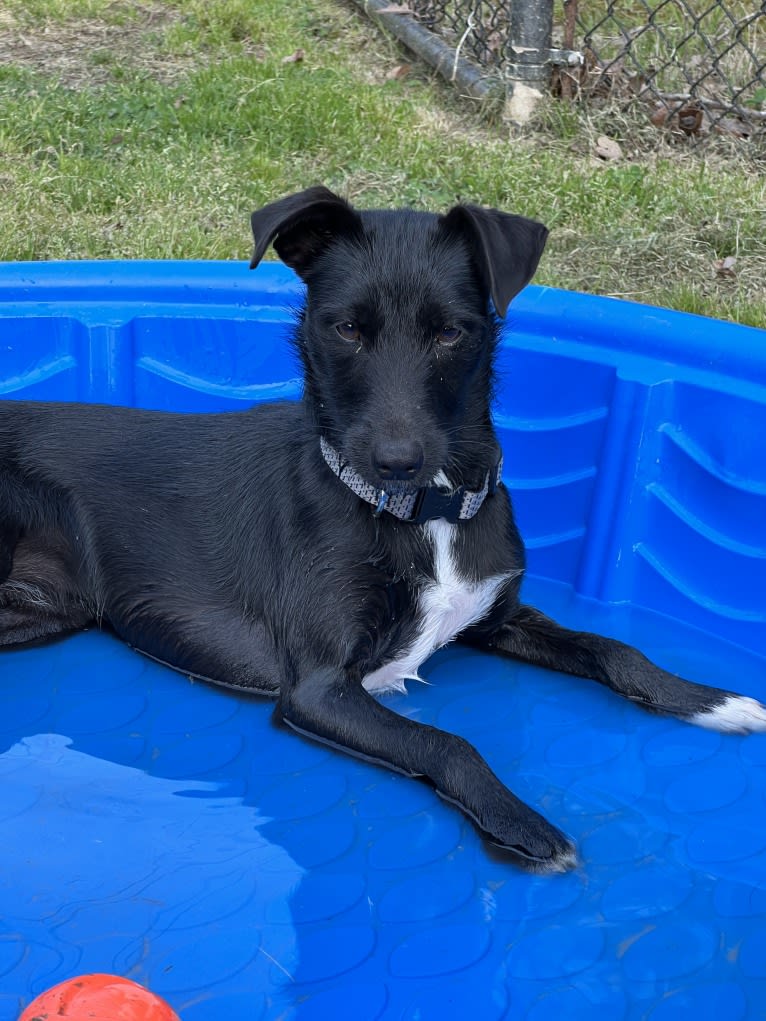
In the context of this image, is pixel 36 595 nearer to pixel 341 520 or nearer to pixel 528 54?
pixel 341 520

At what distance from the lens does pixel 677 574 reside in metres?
3.51

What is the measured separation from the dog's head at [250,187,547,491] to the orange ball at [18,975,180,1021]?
Answer: 1120mm

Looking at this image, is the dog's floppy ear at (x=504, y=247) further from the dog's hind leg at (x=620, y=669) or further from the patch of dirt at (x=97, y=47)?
the patch of dirt at (x=97, y=47)

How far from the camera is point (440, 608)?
295 centimetres

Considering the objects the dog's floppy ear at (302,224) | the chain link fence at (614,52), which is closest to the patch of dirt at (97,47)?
the chain link fence at (614,52)

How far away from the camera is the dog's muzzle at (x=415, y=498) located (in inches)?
111

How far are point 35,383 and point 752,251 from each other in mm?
2682

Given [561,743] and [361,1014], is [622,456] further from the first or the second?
[361,1014]

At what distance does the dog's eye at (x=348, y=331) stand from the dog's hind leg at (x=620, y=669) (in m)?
0.94

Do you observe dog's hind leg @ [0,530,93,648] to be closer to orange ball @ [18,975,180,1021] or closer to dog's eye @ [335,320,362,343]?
dog's eye @ [335,320,362,343]

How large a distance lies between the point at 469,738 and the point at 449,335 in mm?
994

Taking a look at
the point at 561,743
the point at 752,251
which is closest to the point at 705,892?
the point at 561,743

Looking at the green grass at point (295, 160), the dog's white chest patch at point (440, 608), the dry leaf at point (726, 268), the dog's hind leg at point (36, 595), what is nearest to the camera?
the dog's white chest patch at point (440, 608)

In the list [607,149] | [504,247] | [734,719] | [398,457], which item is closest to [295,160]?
[607,149]
